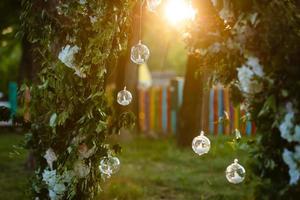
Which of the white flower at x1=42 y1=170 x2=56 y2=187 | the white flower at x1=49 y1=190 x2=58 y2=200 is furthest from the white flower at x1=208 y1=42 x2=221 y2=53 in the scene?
the white flower at x1=49 y1=190 x2=58 y2=200

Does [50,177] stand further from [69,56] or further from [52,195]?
[69,56]

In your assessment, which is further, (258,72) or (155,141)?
(155,141)

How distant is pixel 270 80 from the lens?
9.73ft

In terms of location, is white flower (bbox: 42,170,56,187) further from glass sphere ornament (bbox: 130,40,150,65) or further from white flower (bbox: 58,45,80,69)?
glass sphere ornament (bbox: 130,40,150,65)

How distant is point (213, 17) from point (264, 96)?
61cm

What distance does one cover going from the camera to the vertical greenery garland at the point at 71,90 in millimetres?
4094

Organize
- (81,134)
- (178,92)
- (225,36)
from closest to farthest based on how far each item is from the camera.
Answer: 1. (225,36)
2. (81,134)
3. (178,92)

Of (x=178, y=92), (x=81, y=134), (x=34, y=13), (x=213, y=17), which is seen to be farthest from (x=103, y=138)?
(x=178, y=92)

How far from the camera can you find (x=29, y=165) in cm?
849

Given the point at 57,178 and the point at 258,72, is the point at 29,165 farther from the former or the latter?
the point at 258,72

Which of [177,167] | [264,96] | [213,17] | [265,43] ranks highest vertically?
[213,17]

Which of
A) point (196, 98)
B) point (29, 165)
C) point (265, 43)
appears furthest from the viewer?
point (196, 98)

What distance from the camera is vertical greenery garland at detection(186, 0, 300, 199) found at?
2.93m

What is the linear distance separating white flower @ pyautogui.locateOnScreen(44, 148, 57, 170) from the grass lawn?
1.18 meters
